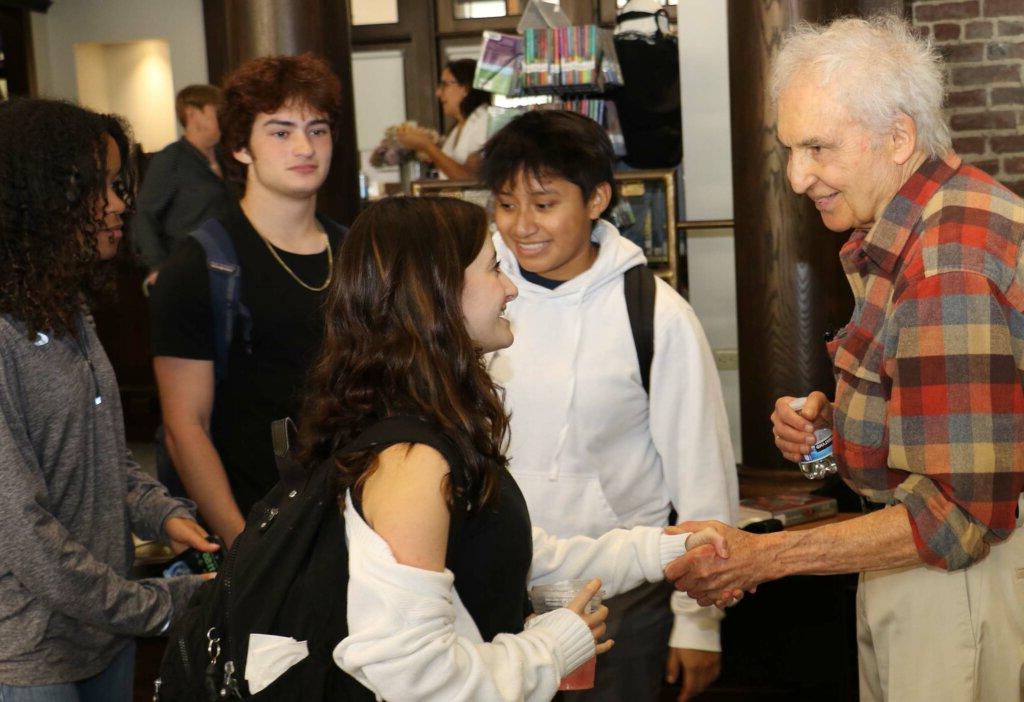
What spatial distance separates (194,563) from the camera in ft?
7.00

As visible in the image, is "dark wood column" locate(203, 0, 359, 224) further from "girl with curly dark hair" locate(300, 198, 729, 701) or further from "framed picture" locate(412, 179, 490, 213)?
"girl with curly dark hair" locate(300, 198, 729, 701)

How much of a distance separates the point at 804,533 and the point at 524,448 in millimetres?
691

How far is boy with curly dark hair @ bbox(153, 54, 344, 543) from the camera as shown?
8.13 ft

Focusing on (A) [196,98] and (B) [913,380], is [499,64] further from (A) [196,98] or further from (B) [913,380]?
(B) [913,380]

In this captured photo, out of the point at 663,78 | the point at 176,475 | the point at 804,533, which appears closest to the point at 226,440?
the point at 176,475

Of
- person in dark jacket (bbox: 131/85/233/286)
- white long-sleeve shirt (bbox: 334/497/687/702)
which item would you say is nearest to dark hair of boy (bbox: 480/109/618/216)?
white long-sleeve shirt (bbox: 334/497/687/702)

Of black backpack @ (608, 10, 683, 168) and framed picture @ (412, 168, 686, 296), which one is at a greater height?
black backpack @ (608, 10, 683, 168)

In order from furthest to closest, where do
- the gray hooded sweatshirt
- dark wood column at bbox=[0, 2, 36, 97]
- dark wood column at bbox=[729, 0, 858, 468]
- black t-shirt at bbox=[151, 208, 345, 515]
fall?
dark wood column at bbox=[0, 2, 36, 97], dark wood column at bbox=[729, 0, 858, 468], black t-shirt at bbox=[151, 208, 345, 515], the gray hooded sweatshirt

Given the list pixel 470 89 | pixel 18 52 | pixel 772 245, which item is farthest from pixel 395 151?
pixel 18 52

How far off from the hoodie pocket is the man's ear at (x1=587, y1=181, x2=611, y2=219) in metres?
0.55

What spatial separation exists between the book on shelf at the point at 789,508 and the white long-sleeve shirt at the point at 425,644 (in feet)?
6.19

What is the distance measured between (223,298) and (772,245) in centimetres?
177

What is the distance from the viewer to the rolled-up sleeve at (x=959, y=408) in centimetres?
162

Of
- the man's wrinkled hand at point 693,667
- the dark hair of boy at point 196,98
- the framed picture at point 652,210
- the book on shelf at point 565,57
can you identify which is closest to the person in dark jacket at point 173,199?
the dark hair of boy at point 196,98
